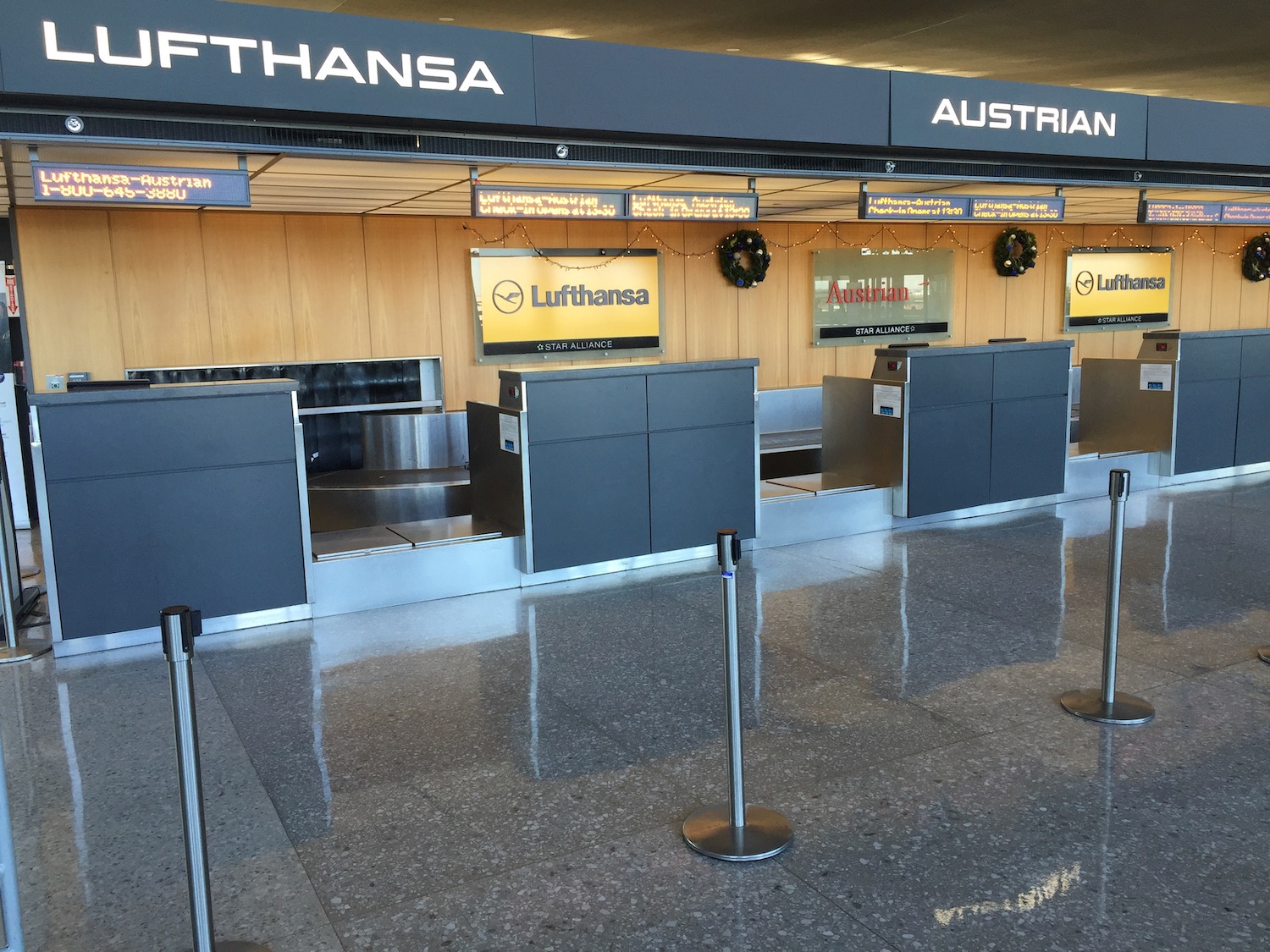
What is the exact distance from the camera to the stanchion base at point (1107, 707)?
4.16m

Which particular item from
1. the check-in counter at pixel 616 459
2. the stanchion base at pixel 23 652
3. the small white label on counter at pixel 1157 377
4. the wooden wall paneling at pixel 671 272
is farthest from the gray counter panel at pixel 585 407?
the small white label on counter at pixel 1157 377

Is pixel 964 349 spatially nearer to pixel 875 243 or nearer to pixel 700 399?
Answer: pixel 700 399

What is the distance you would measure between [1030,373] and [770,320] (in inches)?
158

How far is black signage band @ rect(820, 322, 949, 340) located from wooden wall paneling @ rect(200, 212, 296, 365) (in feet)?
20.5

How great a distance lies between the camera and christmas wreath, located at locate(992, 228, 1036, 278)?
521 inches

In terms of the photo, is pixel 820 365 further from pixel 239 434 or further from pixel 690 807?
pixel 690 807

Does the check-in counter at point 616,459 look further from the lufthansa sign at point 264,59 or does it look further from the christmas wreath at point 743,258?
the christmas wreath at point 743,258

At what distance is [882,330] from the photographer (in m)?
12.7

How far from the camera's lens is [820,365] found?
12.5 metres

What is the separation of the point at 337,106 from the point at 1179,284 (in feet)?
45.1

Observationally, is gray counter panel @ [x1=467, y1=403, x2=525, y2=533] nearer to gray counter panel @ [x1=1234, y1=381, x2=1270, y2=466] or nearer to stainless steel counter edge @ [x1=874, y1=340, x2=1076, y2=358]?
stainless steel counter edge @ [x1=874, y1=340, x2=1076, y2=358]

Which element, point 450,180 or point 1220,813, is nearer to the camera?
point 1220,813

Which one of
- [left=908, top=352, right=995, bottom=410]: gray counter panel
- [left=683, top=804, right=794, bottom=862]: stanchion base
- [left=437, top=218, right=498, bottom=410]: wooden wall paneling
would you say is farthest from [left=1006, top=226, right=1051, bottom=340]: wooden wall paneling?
[left=683, top=804, right=794, bottom=862]: stanchion base


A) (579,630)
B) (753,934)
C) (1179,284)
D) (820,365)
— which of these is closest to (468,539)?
(579,630)
